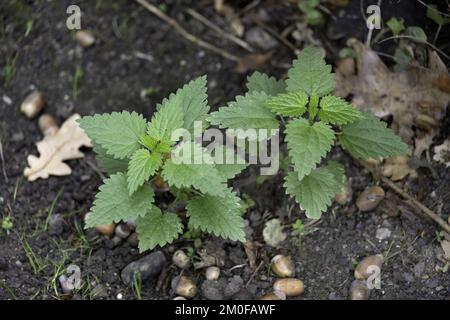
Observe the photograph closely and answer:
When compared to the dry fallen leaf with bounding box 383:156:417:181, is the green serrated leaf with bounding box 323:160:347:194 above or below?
above

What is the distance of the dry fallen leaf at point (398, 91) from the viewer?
305cm

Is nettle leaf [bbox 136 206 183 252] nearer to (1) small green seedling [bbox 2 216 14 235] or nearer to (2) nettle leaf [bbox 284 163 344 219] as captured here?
(2) nettle leaf [bbox 284 163 344 219]

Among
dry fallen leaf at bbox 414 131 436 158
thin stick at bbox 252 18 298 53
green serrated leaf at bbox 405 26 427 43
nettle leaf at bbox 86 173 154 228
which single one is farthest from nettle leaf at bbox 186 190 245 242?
thin stick at bbox 252 18 298 53

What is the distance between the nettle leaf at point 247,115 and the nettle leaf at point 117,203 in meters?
0.39

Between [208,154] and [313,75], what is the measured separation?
548 millimetres

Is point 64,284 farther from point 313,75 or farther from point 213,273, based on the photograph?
point 313,75

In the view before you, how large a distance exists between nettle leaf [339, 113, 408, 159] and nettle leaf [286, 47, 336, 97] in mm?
185

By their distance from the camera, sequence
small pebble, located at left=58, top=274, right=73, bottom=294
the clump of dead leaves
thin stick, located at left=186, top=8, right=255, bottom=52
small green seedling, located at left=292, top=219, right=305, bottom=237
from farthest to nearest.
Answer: thin stick, located at left=186, top=8, right=255, bottom=52, the clump of dead leaves, small green seedling, located at left=292, top=219, right=305, bottom=237, small pebble, located at left=58, top=274, right=73, bottom=294

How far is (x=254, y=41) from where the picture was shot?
11.8ft

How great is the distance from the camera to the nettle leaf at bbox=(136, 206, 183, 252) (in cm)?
259

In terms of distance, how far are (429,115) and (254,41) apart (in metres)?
1.01

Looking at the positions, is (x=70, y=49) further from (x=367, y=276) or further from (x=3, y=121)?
(x=367, y=276)

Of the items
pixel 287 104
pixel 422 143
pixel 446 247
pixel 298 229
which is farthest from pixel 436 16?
pixel 298 229
